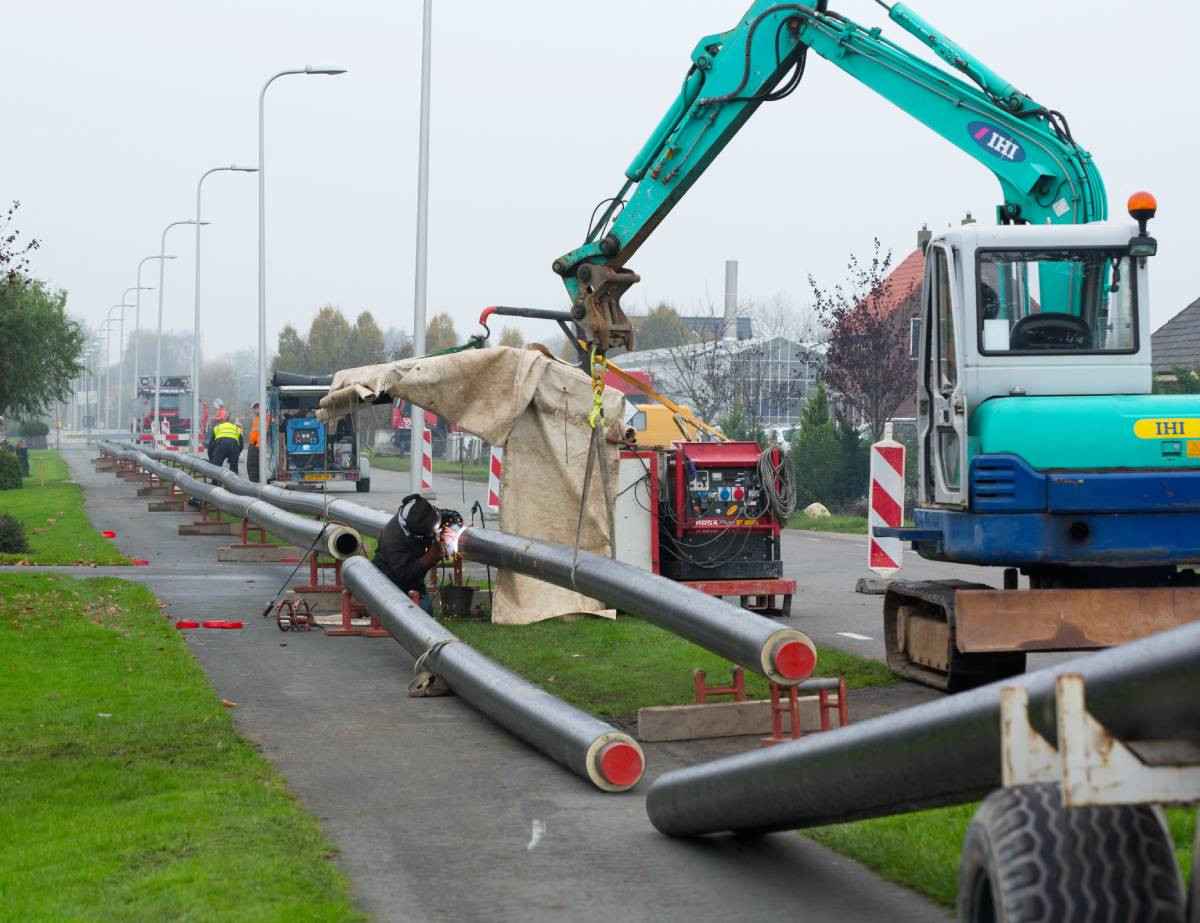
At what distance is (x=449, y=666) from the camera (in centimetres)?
1107

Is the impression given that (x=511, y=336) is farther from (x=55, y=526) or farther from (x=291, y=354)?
(x=55, y=526)

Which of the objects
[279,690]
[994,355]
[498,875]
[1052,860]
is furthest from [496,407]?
[1052,860]

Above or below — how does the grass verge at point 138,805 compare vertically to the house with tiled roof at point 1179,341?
below

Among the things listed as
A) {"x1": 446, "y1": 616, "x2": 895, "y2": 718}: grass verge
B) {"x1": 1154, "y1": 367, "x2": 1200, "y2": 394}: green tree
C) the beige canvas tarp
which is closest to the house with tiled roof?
{"x1": 1154, "y1": 367, "x2": 1200, "y2": 394}: green tree

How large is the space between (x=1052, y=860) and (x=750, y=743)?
597cm

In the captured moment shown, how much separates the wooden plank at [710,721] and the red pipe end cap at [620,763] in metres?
1.53

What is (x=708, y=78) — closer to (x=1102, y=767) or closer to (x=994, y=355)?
(x=994, y=355)

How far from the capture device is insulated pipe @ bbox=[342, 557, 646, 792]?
8414 mm

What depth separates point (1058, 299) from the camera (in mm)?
11062

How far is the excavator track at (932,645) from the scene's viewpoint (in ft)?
35.2

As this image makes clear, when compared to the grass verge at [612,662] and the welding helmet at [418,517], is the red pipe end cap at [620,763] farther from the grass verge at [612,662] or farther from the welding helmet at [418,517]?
the welding helmet at [418,517]

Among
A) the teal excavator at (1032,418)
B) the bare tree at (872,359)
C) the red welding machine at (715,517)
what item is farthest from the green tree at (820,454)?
the teal excavator at (1032,418)

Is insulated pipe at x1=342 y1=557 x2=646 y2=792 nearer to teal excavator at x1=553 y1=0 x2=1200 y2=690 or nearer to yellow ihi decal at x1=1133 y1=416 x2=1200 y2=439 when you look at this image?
teal excavator at x1=553 y1=0 x2=1200 y2=690

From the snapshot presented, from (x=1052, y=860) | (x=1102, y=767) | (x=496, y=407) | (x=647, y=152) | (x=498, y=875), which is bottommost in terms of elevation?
(x=498, y=875)
